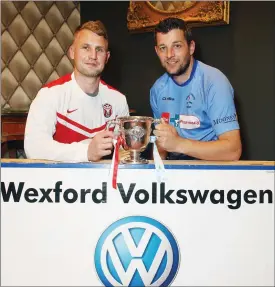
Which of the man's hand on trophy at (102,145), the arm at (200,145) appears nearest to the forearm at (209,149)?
the arm at (200,145)

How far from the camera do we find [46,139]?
1497 mm

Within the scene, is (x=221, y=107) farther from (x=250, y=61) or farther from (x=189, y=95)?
(x=250, y=61)

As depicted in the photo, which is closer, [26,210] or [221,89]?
[26,210]

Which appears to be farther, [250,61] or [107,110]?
[250,61]

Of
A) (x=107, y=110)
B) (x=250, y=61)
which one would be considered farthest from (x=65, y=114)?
(x=250, y=61)

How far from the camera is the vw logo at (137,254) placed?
1.14 m

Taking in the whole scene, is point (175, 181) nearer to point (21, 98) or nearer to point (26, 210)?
point (26, 210)

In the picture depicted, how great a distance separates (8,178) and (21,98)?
1706mm

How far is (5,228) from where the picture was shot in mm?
1159

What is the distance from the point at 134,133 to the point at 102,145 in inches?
3.8

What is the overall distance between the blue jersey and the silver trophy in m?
0.50

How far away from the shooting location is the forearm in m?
1.31

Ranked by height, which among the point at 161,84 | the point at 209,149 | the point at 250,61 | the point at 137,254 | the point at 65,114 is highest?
the point at 250,61

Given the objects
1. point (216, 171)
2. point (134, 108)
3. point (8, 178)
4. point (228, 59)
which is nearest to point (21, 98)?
point (134, 108)
